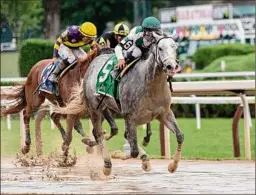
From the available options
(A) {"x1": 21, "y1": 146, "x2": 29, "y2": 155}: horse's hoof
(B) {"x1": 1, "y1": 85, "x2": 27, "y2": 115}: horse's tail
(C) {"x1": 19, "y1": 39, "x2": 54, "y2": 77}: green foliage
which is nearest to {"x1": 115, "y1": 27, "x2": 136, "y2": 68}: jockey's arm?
(A) {"x1": 21, "y1": 146, "x2": 29, "y2": 155}: horse's hoof

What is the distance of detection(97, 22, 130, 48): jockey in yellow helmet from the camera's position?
11.2m

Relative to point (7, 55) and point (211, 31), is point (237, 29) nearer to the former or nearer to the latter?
point (211, 31)

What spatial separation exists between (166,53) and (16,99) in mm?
4612

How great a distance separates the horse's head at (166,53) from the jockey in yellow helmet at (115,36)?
1.86m

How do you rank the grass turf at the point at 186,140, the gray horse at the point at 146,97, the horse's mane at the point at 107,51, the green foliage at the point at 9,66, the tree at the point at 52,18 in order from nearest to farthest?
the gray horse at the point at 146,97 < the horse's mane at the point at 107,51 < the grass turf at the point at 186,140 < the green foliage at the point at 9,66 < the tree at the point at 52,18

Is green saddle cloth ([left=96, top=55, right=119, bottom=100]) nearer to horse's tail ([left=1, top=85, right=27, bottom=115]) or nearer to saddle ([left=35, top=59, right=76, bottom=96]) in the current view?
saddle ([left=35, top=59, right=76, bottom=96])

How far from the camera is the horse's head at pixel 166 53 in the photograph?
898 cm

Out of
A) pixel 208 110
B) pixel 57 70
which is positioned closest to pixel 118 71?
pixel 57 70

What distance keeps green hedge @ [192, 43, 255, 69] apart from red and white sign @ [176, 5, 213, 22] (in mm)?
5977

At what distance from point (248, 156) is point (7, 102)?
3.70m

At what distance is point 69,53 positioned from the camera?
12.2 metres

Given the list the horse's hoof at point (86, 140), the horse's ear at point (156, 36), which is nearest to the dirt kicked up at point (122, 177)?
the horse's hoof at point (86, 140)

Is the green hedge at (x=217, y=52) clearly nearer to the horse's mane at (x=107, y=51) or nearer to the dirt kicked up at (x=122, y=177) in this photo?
the dirt kicked up at (x=122, y=177)

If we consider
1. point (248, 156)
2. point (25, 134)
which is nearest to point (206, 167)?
point (248, 156)
